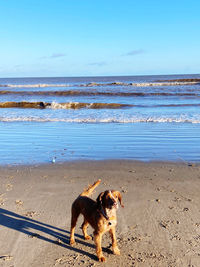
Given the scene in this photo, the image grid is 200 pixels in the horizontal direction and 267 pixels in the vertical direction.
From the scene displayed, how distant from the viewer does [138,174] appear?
6105 millimetres

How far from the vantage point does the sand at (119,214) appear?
11.1ft

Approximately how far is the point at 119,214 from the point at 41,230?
4.15ft

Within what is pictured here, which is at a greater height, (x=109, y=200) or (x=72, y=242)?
(x=109, y=200)

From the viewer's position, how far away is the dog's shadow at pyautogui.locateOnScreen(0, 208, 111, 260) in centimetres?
368

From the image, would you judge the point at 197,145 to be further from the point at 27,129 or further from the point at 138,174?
the point at 27,129

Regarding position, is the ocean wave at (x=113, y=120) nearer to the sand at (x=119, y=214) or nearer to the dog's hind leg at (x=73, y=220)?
the sand at (x=119, y=214)

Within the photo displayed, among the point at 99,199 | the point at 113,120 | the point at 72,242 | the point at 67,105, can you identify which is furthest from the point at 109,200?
the point at 67,105

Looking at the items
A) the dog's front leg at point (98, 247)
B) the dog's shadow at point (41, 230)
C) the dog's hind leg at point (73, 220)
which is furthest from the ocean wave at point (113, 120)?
the dog's front leg at point (98, 247)

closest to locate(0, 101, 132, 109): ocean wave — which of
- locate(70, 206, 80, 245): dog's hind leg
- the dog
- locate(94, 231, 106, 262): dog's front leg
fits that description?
locate(70, 206, 80, 245): dog's hind leg

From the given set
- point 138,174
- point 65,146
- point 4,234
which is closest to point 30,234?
point 4,234

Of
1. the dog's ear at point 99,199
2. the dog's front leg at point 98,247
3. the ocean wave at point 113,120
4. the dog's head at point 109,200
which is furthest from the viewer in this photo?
the ocean wave at point 113,120

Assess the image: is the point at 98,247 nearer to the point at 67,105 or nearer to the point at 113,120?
the point at 113,120

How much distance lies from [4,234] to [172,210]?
267 centimetres

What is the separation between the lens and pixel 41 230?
3.96 meters
